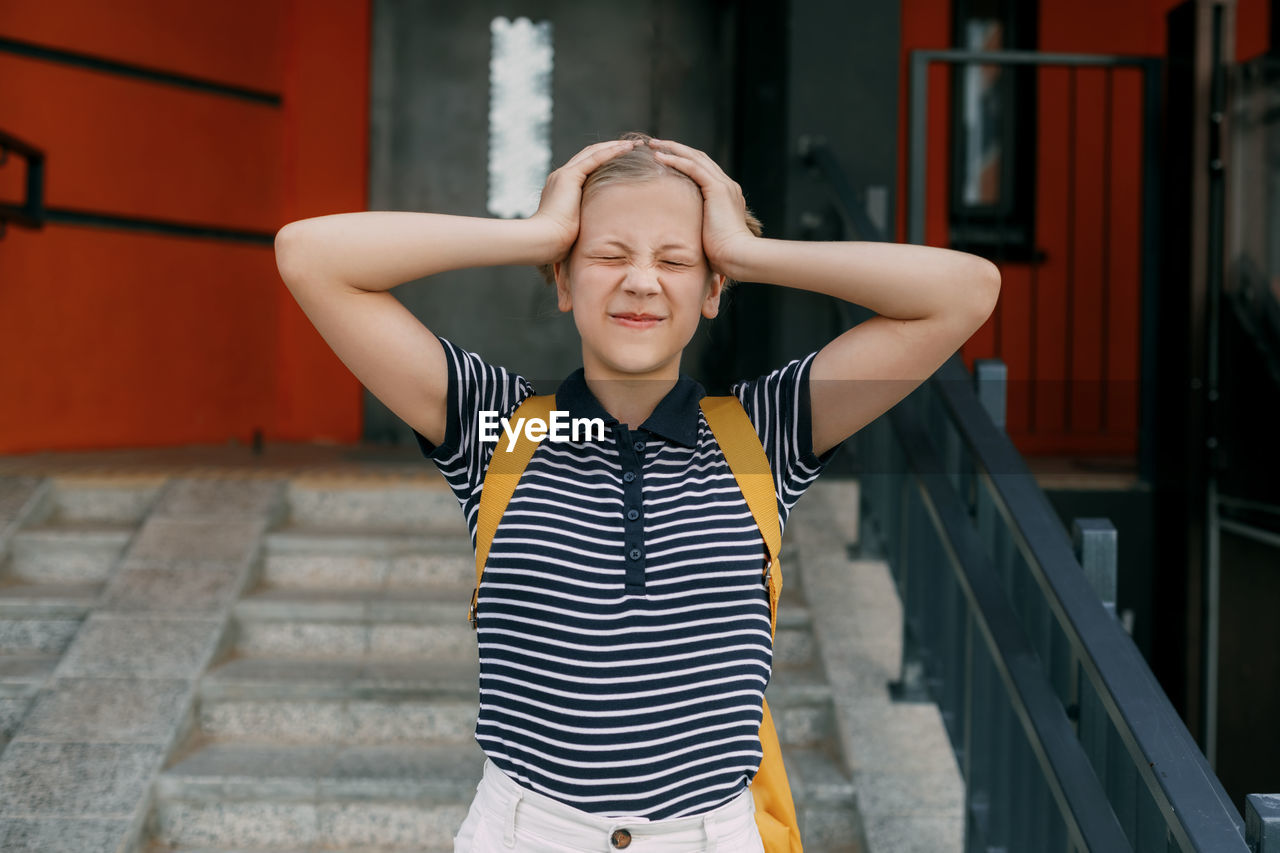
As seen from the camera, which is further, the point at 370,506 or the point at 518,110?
the point at 518,110

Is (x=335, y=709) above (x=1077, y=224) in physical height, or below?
below

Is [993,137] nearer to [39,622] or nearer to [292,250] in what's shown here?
[39,622]

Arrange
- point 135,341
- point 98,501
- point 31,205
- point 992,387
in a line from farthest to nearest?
point 135,341
point 31,205
point 98,501
point 992,387

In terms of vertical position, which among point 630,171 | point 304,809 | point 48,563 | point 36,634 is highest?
point 630,171

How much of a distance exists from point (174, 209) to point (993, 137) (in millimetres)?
4222

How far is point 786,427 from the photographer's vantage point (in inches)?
49.1

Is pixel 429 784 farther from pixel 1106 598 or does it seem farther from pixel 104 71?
pixel 104 71

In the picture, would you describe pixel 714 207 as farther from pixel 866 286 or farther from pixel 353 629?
pixel 353 629

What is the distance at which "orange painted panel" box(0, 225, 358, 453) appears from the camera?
4.72 meters

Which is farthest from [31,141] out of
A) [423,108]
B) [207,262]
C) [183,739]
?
[183,739]

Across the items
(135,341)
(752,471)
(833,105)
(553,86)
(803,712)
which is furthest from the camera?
(553,86)

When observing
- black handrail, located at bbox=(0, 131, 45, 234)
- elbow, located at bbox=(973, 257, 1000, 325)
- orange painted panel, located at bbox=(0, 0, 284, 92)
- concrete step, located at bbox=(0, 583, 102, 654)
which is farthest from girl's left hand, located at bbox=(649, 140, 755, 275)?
orange painted panel, located at bbox=(0, 0, 284, 92)

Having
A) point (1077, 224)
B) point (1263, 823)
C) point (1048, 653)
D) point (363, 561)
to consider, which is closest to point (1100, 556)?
point (1048, 653)

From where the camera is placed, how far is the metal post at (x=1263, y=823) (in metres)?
1.15
